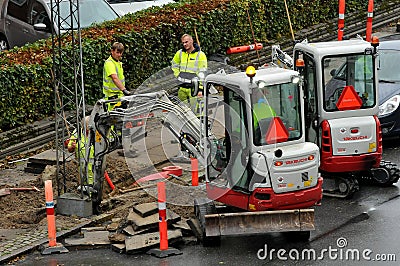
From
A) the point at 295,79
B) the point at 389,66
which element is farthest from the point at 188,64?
the point at 295,79

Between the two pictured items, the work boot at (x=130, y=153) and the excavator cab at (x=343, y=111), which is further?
the work boot at (x=130, y=153)

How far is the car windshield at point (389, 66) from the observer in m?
19.4

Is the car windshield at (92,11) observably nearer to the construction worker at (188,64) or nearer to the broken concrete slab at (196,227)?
the construction worker at (188,64)

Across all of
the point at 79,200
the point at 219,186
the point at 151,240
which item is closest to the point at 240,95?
the point at 219,186

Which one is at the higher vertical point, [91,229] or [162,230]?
[162,230]

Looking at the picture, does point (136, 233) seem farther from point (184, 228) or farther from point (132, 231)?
point (184, 228)

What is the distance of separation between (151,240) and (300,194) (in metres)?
2.23

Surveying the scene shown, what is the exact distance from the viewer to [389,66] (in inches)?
776

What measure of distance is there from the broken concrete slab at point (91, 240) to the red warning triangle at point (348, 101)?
4.41 meters

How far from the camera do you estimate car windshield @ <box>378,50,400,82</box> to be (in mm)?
19391

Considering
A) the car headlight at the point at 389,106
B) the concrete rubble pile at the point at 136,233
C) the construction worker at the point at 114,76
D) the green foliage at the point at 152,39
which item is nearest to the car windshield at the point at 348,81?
the car headlight at the point at 389,106

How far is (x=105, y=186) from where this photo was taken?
54.0ft

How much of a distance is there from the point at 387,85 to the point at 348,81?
358 centimetres

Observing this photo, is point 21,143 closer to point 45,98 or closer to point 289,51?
point 45,98
